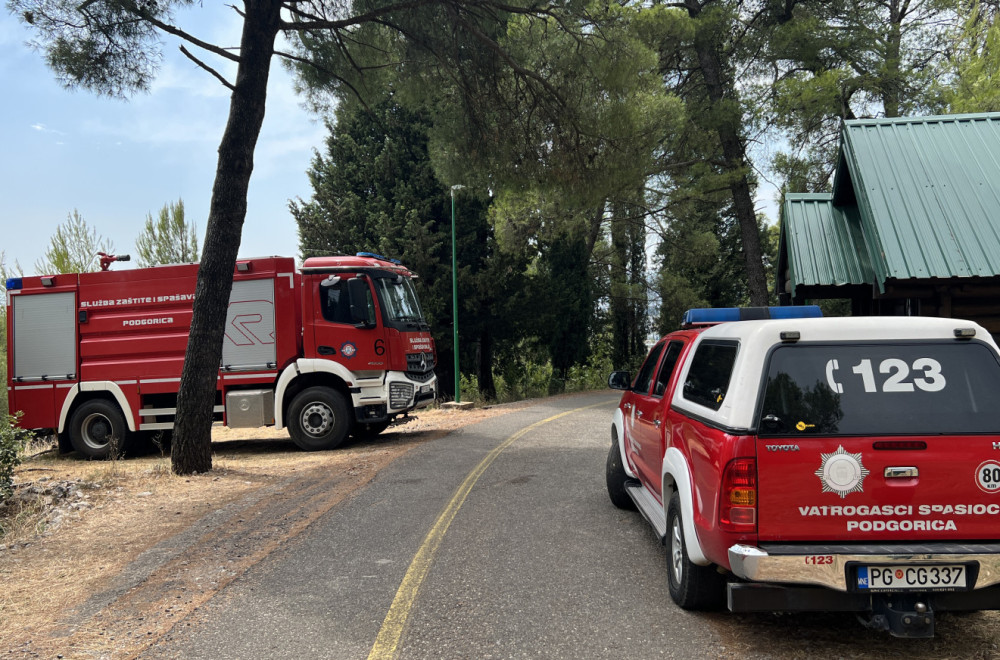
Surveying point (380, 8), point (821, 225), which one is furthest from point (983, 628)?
point (380, 8)

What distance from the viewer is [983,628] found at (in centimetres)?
445

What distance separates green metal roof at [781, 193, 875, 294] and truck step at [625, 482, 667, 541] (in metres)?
7.10

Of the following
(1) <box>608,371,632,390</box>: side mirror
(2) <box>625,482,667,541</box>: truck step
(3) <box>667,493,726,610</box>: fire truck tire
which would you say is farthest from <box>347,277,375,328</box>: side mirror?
(3) <box>667,493,726,610</box>: fire truck tire

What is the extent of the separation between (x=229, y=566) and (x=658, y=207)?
27226 mm

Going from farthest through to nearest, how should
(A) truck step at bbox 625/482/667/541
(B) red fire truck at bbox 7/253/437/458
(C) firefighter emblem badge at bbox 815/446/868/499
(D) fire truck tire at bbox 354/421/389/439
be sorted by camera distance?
1. (D) fire truck tire at bbox 354/421/389/439
2. (B) red fire truck at bbox 7/253/437/458
3. (A) truck step at bbox 625/482/667/541
4. (C) firefighter emblem badge at bbox 815/446/868/499

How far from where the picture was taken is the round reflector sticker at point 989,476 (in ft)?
12.6

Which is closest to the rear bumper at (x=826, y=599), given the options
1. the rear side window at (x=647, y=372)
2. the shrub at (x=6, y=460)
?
the rear side window at (x=647, y=372)

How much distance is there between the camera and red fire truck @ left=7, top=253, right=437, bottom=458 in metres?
13.3

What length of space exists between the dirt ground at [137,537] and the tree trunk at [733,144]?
1447 centimetres

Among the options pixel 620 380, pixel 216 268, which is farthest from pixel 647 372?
pixel 216 268

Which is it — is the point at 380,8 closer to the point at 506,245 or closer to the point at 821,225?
the point at 821,225

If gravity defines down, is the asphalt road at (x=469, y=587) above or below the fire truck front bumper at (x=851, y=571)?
below

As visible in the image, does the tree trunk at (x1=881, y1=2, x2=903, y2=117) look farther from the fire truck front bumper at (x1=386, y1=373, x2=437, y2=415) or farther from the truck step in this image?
the truck step

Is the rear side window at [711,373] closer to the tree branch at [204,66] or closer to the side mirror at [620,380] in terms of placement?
the side mirror at [620,380]
